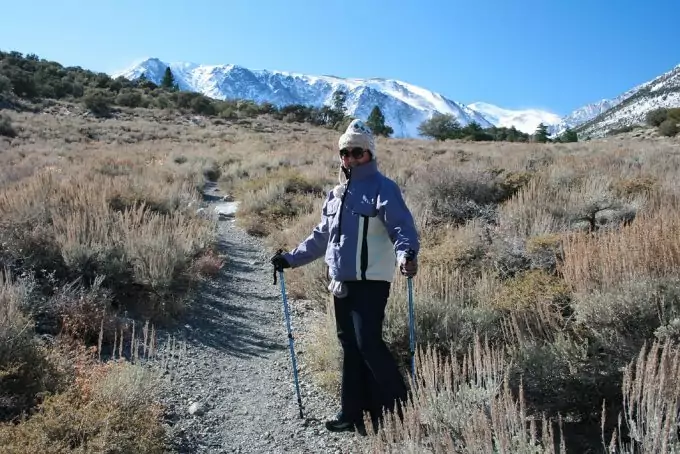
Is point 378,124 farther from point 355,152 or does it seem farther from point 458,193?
point 355,152

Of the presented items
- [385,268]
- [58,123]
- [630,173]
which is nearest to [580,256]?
[385,268]

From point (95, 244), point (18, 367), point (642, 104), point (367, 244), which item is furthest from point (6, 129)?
point (642, 104)

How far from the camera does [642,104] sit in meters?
133

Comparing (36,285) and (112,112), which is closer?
(36,285)

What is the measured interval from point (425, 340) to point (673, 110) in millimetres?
50778

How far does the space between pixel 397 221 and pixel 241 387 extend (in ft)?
7.31

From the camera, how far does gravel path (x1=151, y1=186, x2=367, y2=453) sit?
3.56 meters

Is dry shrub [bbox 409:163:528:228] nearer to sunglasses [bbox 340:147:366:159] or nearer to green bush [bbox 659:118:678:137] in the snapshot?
sunglasses [bbox 340:147:366:159]

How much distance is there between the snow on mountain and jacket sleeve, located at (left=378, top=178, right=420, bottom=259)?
5093 inches

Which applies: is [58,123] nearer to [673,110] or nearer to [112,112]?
[112,112]

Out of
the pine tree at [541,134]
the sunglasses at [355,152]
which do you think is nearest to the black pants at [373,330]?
the sunglasses at [355,152]

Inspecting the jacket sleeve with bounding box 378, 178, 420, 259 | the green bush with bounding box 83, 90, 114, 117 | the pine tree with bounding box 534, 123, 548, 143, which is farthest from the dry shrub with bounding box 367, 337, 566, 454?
the pine tree with bounding box 534, 123, 548, 143

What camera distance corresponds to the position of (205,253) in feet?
25.4

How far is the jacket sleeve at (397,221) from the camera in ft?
10.2
